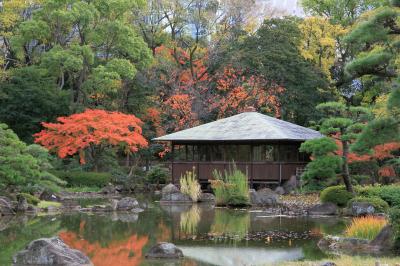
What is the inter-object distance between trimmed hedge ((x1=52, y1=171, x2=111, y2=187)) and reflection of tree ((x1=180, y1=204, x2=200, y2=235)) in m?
8.80

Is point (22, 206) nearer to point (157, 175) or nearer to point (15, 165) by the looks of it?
point (15, 165)

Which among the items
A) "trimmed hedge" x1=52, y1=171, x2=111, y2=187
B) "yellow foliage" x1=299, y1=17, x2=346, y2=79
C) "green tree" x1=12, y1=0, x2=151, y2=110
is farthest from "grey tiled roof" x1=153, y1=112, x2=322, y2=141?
"yellow foliage" x1=299, y1=17, x2=346, y2=79

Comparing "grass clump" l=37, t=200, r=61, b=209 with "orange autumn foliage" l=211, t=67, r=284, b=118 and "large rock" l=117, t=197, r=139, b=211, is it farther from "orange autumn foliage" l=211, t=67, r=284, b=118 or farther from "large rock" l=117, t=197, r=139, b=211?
"orange autumn foliage" l=211, t=67, r=284, b=118

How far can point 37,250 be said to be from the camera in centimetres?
1118

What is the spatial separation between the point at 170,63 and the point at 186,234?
22.3 metres

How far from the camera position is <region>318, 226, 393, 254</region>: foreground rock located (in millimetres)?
12070

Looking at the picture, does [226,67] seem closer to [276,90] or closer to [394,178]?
[276,90]

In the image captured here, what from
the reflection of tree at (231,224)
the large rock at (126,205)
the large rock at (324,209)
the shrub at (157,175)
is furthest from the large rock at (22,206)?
the shrub at (157,175)

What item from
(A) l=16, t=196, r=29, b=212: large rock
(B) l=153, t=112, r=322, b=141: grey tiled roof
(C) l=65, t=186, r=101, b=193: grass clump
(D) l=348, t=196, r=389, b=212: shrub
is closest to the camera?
(D) l=348, t=196, r=389, b=212: shrub

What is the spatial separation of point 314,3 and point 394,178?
16.5 meters

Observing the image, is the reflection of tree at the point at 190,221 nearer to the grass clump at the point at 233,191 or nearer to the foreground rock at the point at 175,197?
the grass clump at the point at 233,191

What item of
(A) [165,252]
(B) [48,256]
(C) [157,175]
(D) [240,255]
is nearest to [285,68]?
(C) [157,175]

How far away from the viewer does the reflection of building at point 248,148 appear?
28109mm

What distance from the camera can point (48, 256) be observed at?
36.3 feet
